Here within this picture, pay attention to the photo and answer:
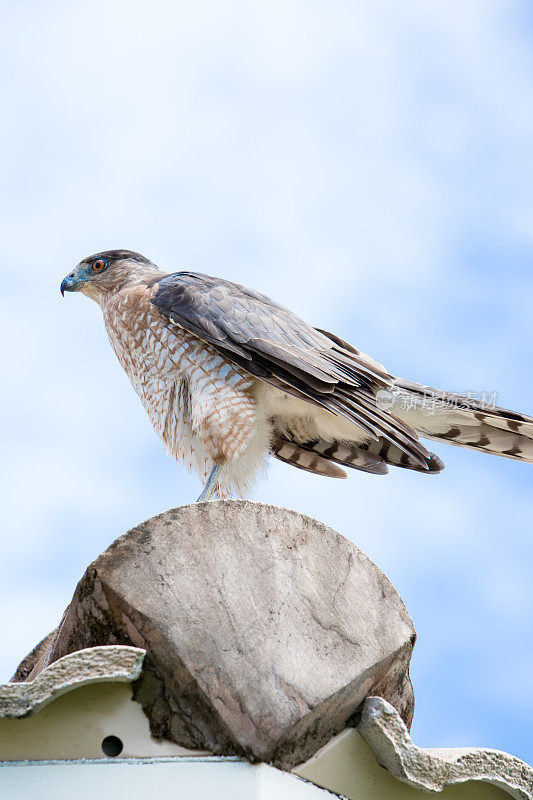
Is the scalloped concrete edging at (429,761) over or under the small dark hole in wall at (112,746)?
over

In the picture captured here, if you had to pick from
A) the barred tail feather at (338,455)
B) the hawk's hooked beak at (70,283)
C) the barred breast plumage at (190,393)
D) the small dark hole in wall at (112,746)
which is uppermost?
the hawk's hooked beak at (70,283)

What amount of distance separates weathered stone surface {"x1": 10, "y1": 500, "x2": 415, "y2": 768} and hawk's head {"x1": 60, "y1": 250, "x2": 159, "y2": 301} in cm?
396

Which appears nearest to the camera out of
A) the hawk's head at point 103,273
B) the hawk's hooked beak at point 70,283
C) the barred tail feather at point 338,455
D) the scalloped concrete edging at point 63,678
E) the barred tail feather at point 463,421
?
the scalloped concrete edging at point 63,678

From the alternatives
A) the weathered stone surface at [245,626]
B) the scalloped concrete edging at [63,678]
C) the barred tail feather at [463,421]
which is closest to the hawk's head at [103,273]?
the barred tail feather at [463,421]

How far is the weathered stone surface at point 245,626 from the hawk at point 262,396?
84.7 inches

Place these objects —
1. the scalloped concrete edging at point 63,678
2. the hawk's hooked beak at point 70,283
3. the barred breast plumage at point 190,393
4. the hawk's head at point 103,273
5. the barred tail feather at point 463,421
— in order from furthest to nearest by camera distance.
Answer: the hawk's hooked beak at point 70,283, the hawk's head at point 103,273, the barred tail feather at point 463,421, the barred breast plumage at point 190,393, the scalloped concrete edging at point 63,678

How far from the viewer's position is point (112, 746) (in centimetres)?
289

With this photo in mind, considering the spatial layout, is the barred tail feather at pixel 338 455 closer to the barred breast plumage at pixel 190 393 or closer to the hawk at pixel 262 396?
the hawk at pixel 262 396

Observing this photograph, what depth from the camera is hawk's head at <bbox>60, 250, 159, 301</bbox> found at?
22.7ft

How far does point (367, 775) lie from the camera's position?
3.14 meters

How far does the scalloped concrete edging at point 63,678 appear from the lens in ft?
9.19

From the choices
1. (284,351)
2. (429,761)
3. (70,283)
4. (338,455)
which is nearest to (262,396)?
(284,351)

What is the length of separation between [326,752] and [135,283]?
430cm

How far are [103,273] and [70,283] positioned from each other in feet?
0.92
